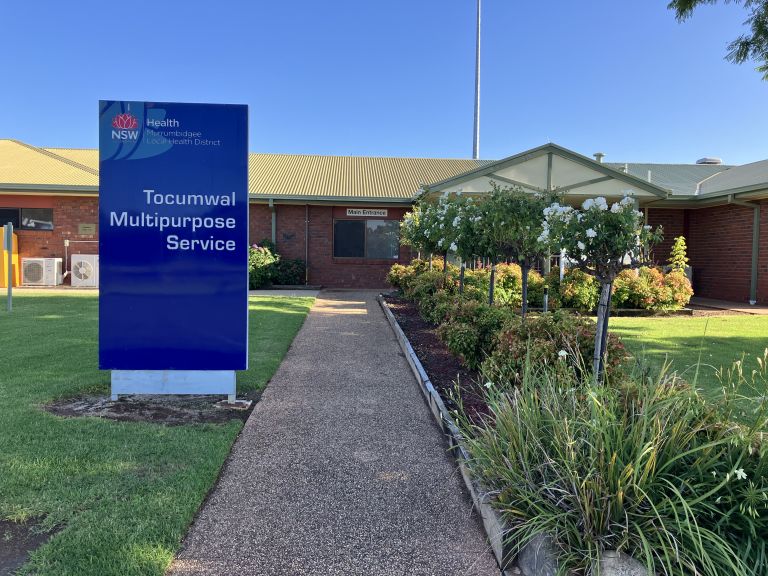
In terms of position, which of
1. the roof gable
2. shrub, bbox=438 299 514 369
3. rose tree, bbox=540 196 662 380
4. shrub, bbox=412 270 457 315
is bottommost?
shrub, bbox=438 299 514 369

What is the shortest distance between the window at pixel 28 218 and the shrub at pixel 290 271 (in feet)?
27.0

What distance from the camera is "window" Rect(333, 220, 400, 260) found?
19.8 metres

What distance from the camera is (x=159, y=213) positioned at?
5.22 meters

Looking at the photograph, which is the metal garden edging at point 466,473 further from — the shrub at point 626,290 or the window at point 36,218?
the window at point 36,218

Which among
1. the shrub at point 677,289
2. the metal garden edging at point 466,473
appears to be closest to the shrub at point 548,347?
the metal garden edging at point 466,473

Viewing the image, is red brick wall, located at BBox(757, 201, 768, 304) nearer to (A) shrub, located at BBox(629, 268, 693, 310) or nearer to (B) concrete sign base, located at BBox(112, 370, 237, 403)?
(A) shrub, located at BBox(629, 268, 693, 310)

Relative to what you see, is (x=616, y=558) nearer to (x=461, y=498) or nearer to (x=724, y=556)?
(x=724, y=556)

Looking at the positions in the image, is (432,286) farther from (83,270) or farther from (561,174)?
(83,270)

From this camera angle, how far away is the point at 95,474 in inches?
138

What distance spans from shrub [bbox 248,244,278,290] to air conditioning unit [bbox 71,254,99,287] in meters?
5.17

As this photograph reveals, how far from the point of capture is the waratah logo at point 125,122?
16.8 feet

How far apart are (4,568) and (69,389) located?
3281mm

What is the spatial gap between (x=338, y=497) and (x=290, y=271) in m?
16.3

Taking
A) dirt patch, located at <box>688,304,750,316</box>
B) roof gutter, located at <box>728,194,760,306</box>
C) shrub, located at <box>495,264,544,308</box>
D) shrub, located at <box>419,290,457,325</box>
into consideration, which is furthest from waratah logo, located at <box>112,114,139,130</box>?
roof gutter, located at <box>728,194,760,306</box>
